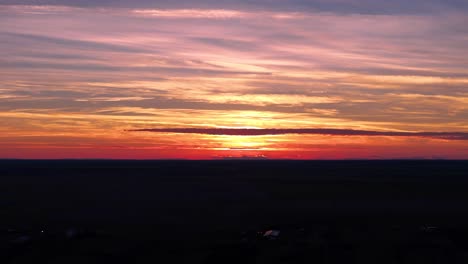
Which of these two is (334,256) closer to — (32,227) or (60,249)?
(60,249)

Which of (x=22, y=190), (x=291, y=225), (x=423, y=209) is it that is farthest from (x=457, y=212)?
(x=22, y=190)

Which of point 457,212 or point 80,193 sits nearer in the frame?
point 457,212

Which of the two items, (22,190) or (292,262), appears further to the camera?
(22,190)

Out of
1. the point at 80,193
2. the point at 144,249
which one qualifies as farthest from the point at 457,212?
the point at 80,193

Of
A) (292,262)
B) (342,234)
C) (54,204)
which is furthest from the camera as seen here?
(54,204)

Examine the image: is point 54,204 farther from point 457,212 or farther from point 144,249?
point 457,212

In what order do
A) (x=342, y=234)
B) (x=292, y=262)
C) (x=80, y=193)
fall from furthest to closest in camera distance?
(x=80, y=193)
(x=342, y=234)
(x=292, y=262)

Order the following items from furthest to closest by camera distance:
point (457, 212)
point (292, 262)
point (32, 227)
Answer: point (457, 212)
point (32, 227)
point (292, 262)

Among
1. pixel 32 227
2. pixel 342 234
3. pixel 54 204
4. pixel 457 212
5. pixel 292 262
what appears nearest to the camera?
pixel 292 262
